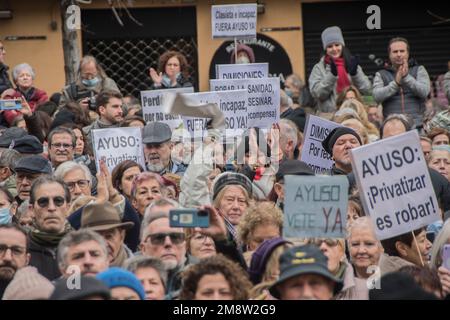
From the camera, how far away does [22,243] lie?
11.1m

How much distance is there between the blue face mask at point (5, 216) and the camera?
12648mm

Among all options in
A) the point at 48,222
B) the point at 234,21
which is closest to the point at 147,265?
the point at 48,222

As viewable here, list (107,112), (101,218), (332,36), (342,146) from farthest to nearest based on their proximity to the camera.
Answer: (332,36), (107,112), (342,146), (101,218)

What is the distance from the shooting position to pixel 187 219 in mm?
10148

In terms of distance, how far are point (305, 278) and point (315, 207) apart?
1.23m

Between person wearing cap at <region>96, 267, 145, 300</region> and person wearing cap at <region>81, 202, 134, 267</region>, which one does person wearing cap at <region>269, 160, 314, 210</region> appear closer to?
person wearing cap at <region>81, 202, 134, 267</region>

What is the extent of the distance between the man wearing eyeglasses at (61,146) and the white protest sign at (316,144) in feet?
6.48

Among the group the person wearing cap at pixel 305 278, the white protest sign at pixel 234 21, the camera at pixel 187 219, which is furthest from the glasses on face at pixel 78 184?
the white protest sign at pixel 234 21

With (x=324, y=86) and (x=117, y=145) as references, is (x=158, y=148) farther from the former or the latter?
(x=324, y=86)

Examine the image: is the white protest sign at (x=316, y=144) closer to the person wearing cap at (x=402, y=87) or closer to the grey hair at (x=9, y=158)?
the grey hair at (x=9, y=158)

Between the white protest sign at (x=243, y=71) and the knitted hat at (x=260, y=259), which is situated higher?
the white protest sign at (x=243, y=71)

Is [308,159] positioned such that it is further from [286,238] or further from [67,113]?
[286,238]
